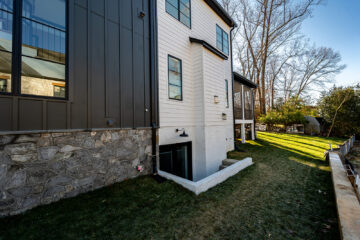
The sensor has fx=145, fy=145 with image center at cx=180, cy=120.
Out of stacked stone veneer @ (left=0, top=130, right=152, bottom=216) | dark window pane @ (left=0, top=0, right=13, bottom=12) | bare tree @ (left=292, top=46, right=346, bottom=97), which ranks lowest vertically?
stacked stone veneer @ (left=0, top=130, right=152, bottom=216)

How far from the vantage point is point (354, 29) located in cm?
1200

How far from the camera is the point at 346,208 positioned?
7.88 ft

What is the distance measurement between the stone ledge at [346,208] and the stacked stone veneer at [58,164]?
3609 millimetres

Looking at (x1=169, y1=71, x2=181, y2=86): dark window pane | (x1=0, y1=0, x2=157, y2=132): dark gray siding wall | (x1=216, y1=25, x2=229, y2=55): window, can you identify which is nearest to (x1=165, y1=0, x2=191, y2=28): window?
(x1=0, y1=0, x2=157, y2=132): dark gray siding wall

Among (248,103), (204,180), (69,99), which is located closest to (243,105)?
(248,103)

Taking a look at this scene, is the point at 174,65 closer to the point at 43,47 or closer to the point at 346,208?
the point at 43,47

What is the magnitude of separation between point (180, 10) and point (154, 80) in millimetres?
3065

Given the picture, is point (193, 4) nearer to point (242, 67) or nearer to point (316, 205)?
point (316, 205)

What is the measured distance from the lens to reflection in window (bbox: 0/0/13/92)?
2.13 m

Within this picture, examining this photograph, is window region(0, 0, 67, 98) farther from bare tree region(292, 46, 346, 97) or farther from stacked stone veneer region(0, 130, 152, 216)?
bare tree region(292, 46, 346, 97)

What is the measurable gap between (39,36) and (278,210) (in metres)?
5.21

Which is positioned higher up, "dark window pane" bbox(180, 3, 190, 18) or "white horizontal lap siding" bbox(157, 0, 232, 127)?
"dark window pane" bbox(180, 3, 190, 18)

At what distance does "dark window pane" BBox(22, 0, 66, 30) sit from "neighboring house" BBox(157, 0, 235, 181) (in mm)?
2252

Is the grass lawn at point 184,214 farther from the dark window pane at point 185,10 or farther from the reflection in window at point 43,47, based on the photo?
the dark window pane at point 185,10
